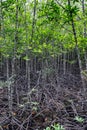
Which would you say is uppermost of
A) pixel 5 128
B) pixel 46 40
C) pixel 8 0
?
pixel 8 0

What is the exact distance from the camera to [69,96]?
21.4 ft

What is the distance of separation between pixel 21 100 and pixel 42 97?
540 mm

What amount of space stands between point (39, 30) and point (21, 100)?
2642mm

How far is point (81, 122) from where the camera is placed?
4059mm

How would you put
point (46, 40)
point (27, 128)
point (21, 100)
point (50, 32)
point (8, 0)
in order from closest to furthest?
point (27, 128) < point (8, 0) < point (21, 100) < point (50, 32) < point (46, 40)

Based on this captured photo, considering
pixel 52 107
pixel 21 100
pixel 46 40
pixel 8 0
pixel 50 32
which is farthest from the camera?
pixel 46 40

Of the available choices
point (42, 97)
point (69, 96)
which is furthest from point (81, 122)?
point (69, 96)

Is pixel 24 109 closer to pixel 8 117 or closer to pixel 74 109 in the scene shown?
pixel 8 117

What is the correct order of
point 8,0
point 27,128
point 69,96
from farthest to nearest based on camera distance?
point 69,96 < point 8,0 < point 27,128

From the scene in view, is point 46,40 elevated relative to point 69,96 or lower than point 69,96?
elevated

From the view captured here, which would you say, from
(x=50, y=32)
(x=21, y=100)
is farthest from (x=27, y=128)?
(x=50, y=32)

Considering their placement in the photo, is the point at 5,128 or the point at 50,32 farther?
the point at 50,32

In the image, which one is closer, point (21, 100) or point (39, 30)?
point (21, 100)

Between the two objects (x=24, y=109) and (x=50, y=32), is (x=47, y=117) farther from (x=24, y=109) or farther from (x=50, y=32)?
(x=50, y=32)
